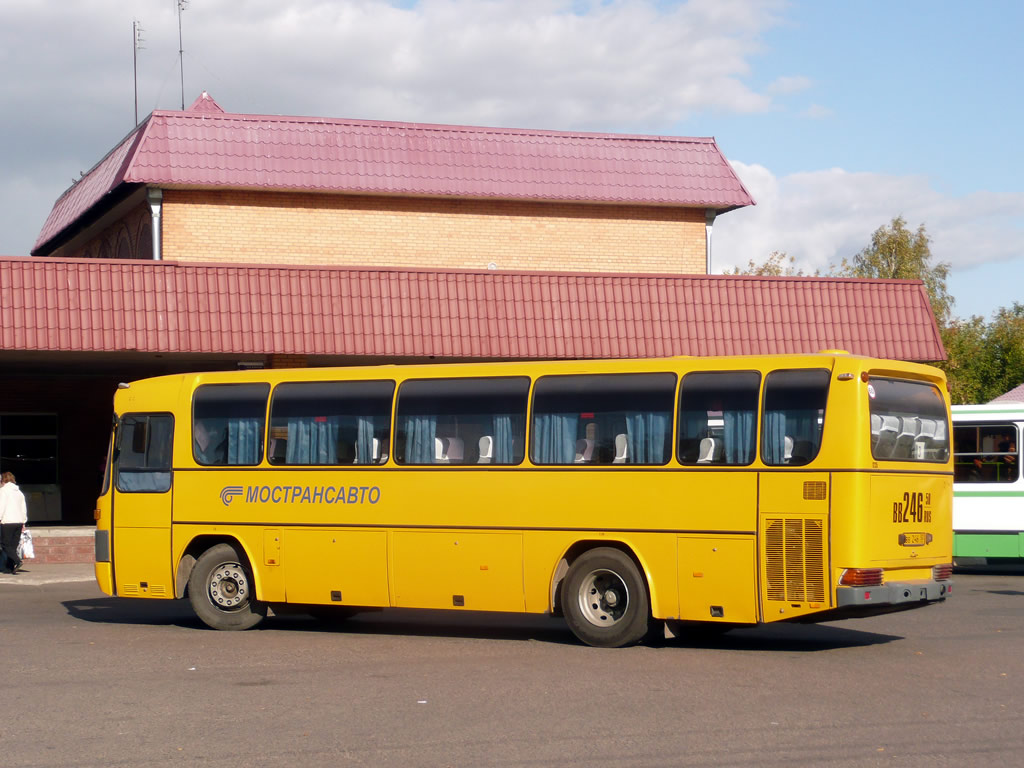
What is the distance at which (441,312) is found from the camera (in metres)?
25.5

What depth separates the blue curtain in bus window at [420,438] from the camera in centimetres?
1477

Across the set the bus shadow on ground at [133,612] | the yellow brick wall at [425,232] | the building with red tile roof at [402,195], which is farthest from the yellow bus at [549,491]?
the yellow brick wall at [425,232]

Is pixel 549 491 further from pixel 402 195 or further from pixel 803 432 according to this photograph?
pixel 402 195

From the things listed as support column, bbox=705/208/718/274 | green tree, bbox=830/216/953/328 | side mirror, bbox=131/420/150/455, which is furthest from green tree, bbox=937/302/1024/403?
side mirror, bbox=131/420/150/455

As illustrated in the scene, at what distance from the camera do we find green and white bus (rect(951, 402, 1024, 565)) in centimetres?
2294

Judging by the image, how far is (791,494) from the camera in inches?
501

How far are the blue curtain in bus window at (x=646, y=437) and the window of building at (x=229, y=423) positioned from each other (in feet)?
14.4

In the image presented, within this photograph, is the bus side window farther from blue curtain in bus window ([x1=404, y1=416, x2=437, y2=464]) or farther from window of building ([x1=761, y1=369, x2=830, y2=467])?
window of building ([x1=761, y1=369, x2=830, y2=467])

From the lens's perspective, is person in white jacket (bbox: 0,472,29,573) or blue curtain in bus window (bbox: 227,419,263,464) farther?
person in white jacket (bbox: 0,472,29,573)

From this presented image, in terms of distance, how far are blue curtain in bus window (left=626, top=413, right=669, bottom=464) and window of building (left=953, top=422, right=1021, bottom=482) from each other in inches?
437

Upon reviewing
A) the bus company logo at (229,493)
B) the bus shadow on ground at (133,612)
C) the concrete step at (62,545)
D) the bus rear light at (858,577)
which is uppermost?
the bus company logo at (229,493)

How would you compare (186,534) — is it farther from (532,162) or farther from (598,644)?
(532,162)

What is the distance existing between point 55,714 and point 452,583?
5528 millimetres

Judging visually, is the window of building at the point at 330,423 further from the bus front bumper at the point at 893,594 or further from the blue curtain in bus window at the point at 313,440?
the bus front bumper at the point at 893,594
